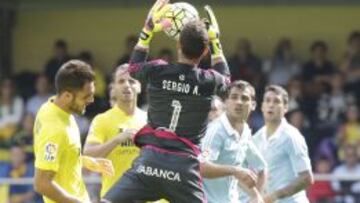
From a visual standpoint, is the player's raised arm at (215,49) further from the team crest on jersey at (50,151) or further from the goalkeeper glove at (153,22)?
the team crest on jersey at (50,151)

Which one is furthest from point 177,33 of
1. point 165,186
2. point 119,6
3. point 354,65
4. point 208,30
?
point 119,6

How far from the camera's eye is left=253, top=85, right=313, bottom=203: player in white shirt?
36.2 feet

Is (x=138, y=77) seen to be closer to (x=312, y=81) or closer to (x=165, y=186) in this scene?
(x=165, y=186)

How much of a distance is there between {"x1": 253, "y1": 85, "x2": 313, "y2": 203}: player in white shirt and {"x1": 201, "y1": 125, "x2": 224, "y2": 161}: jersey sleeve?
0.71 m

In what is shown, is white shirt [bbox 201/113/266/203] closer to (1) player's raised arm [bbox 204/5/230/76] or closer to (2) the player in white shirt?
(2) the player in white shirt

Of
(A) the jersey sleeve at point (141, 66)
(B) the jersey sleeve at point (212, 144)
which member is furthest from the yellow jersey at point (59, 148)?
(B) the jersey sleeve at point (212, 144)

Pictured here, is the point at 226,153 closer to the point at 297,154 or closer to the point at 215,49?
the point at 297,154

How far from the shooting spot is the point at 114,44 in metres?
19.2

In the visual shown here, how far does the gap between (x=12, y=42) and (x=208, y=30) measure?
34.3 ft

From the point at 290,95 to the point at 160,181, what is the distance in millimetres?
8358

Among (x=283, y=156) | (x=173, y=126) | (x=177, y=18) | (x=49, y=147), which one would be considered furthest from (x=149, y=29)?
(x=283, y=156)

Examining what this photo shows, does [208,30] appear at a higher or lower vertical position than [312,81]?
higher

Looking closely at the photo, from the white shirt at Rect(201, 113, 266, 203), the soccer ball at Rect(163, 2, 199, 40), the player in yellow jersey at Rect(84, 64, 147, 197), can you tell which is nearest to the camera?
the soccer ball at Rect(163, 2, 199, 40)

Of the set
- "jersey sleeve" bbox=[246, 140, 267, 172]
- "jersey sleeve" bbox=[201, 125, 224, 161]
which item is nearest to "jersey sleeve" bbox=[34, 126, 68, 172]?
"jersey sleeve" bbox=[201, 125, 224, 161]
